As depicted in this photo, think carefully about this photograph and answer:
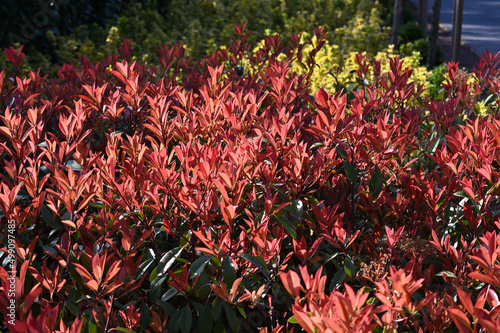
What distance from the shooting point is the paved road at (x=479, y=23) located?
38.2 feet

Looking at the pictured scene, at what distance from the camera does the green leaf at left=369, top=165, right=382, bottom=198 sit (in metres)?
2.15

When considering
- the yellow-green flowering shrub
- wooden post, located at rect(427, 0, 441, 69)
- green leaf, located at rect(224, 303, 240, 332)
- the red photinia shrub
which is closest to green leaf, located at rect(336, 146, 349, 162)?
the red photinia shrub

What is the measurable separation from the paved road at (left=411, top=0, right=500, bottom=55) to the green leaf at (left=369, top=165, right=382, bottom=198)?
972cm

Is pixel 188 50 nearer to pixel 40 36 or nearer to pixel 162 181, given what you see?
Answer: pixel 40 36

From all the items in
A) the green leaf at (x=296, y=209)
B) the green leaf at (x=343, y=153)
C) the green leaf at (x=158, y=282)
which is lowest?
the green leaf at (x=158, y=282)

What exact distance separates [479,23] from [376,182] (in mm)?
13187

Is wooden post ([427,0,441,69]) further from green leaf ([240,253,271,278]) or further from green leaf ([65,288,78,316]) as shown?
green leaf ([65,288,78,316])

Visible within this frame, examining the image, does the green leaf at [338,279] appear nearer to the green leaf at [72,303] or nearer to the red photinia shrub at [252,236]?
the red photinia shrub at [252,236]

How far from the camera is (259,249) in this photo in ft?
5.58

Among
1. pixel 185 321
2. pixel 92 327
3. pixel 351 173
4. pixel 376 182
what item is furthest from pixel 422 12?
pixel 92 327

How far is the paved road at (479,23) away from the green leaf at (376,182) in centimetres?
972

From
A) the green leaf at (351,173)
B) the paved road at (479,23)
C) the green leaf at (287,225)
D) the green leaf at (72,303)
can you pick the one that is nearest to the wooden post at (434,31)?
the paved road at (479,23)

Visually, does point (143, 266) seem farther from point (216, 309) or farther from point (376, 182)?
point (376, 182)

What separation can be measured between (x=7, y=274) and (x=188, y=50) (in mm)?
5464
